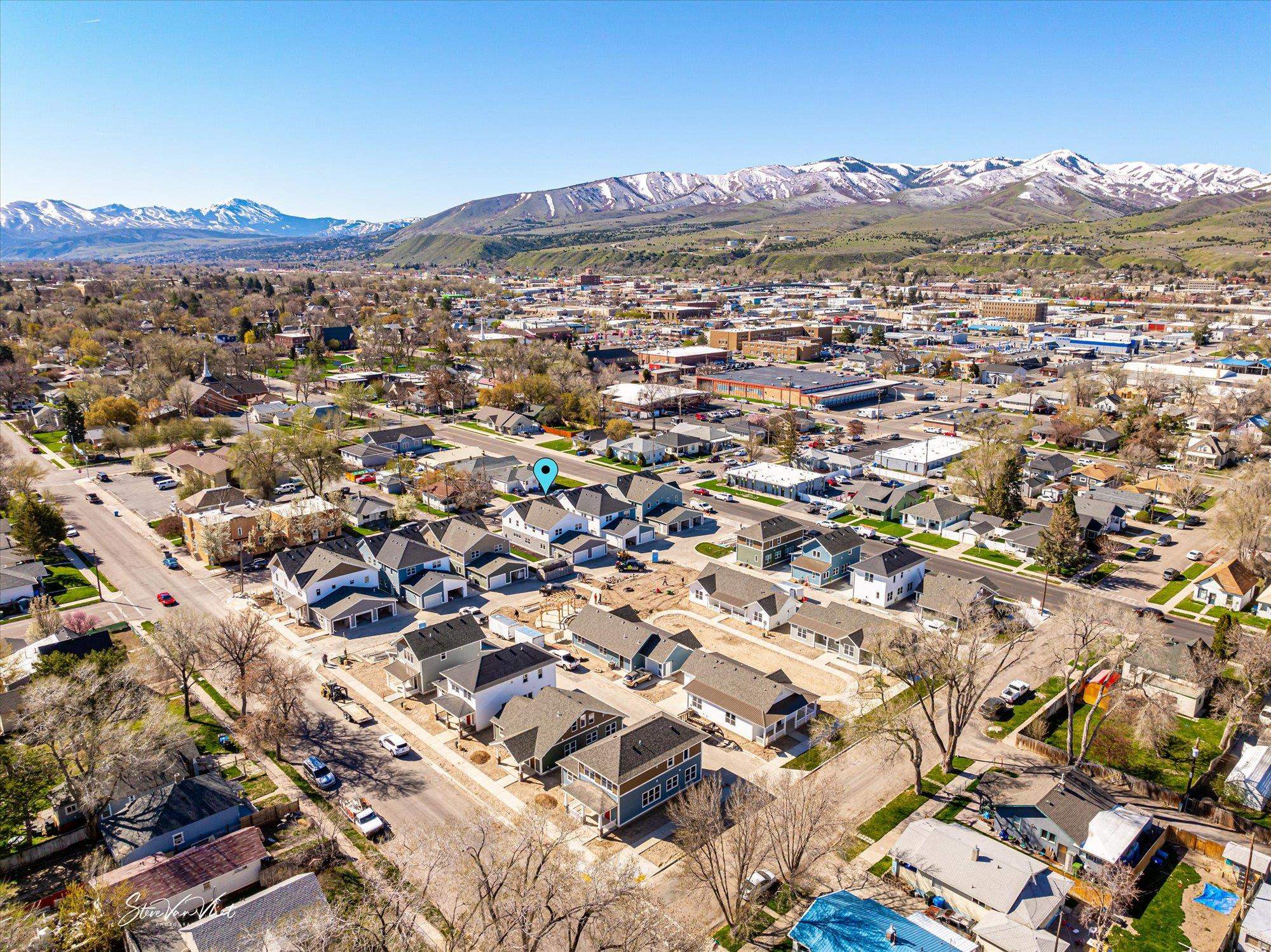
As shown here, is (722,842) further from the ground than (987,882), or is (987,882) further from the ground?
(987,882)

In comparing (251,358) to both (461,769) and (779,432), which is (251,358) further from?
(461,769)

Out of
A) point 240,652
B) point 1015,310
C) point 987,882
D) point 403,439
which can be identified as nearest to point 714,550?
point 240,652

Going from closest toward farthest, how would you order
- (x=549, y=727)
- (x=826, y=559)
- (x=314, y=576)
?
1. (x=549, y=727)
2. (x=314, y=576)
3. (x=826, y=559)

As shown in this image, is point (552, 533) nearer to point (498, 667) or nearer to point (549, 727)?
point (498, 667)

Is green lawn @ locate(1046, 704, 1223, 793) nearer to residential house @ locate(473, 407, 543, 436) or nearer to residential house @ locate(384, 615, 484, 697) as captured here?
residential house @ locate(384, 615, 484, 697)

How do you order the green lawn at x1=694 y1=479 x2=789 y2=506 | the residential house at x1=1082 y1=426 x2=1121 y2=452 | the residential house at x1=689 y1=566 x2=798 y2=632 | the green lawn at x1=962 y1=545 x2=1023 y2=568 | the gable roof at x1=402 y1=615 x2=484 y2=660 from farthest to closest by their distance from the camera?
the residential house at x1=1082 y1=426 x2=1121 y2=452, the green lawn at x1=694 y1=479 x2=789 y2=506, the green lawn at x1=962 y1=545 x2=1023 y2=568, the residential house at x1=689 y1=566 x2=798 y2=632, the gable roof at x1=402 y1=615 x2=484 y2=660

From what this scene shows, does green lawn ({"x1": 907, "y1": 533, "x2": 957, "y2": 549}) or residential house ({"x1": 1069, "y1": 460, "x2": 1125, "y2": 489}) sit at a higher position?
residential house ({"x1": 1069, "y1": 460, "x2": 1125, "y2": 489})

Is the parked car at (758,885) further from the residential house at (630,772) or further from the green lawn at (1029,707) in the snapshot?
the green lawn at (1029,707)

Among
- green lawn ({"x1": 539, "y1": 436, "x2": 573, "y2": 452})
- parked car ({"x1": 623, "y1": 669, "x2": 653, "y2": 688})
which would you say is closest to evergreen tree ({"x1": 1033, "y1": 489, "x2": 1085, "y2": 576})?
parked car ({"x1": 623, "y1": 669, "x2": 653, "y2": 688})
